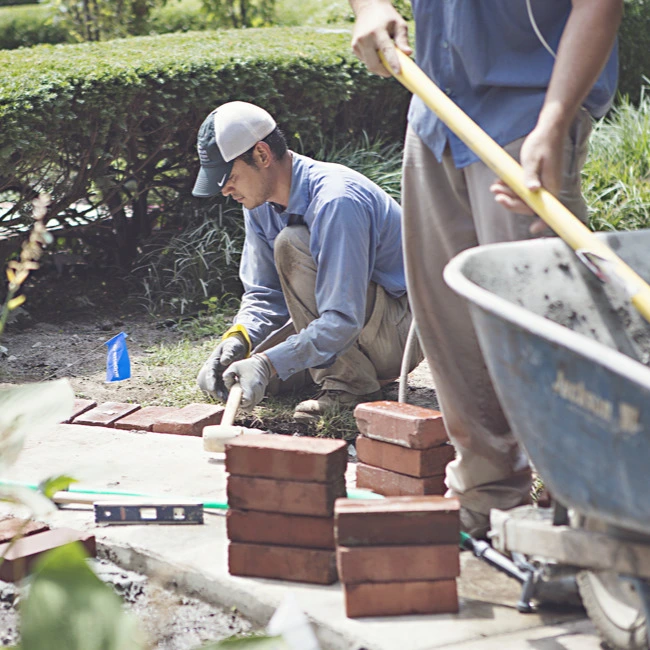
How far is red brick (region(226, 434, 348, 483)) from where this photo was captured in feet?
7.75

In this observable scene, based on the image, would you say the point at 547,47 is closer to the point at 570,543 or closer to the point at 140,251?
the point at 570,543

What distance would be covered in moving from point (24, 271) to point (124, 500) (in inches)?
68.3

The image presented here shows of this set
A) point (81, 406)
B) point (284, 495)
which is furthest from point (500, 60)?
point (81, 406)

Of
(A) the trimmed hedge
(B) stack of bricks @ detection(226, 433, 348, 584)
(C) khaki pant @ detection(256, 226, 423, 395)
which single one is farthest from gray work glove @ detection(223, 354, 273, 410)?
(A) the trimmed hedge

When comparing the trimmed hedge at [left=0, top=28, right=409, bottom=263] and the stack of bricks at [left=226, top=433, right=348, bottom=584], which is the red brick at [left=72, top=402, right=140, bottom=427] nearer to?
the stack of bricks at [left=226, top=433, right=348, bottom=584]

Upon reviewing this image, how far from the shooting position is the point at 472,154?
7.82ft

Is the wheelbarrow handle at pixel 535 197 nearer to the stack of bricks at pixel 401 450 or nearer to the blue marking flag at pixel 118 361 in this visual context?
the stack of bricks at pixel 401 450

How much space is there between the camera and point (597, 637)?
2.10 meters

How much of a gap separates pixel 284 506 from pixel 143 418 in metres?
1.59

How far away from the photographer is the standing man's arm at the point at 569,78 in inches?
A: 80.1

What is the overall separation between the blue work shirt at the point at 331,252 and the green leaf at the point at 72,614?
8.56 ft

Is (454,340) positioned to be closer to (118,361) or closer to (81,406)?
(81,406)

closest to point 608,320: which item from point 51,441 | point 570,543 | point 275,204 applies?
point 570,543

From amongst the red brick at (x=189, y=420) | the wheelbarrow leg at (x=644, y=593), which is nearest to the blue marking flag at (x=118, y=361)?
the red brick at (x=189, y=420)
